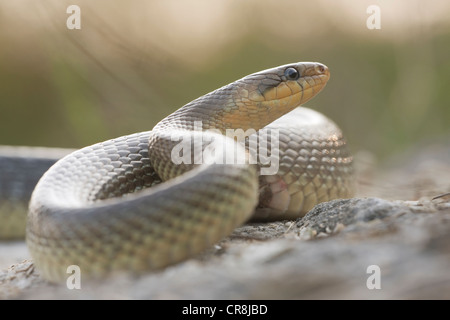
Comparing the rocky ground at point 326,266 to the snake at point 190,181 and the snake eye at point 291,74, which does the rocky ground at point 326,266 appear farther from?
the snake eye at point 291,74

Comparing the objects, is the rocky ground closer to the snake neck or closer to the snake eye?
the snake neck

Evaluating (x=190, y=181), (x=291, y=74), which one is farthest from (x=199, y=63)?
(x=190, y=181)

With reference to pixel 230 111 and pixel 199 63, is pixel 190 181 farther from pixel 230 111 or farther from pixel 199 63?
pixel 199 63

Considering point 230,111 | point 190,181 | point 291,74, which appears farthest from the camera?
point 291,74

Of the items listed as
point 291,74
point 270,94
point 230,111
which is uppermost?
point 291,74

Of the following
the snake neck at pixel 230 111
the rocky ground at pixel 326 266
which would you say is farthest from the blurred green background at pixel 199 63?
the rocky ground at pixel 326 266

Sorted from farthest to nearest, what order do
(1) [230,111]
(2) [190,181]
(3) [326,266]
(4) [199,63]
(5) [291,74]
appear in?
(4) [199,63], (5) [291,74], (1) [230,111], (2) [190,181], (3) [326,266]
